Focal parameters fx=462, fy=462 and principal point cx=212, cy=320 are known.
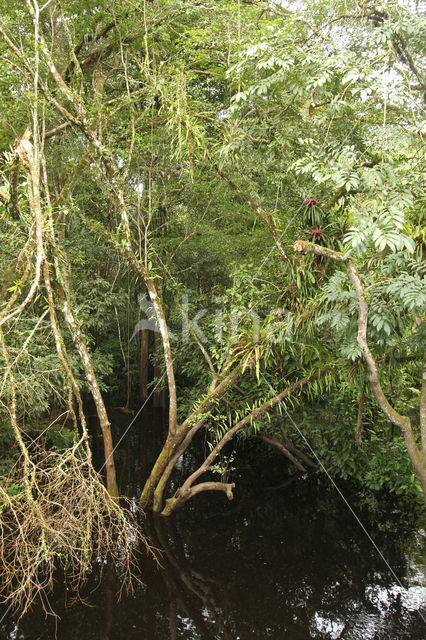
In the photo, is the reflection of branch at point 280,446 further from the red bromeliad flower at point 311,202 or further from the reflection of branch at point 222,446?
the red bromeliad flower at point 311,202

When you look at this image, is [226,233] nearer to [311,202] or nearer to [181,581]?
[311,202]

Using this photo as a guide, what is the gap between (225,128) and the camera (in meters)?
4.12

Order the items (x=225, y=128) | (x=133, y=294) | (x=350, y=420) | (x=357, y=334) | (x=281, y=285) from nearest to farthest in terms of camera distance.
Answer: (x=357, y=334), (x=225, y=128), (x=281, y=285), (x=350, y=420), (x=133, y=294)

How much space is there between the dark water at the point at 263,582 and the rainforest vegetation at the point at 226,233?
335mm

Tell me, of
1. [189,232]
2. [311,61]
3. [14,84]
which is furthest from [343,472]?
[14,84]

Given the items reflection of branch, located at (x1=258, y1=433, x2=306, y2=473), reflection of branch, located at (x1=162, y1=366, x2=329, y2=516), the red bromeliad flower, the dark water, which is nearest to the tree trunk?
reflection of branch, located at (x1=258, y1=433, x2=306, y2=473)

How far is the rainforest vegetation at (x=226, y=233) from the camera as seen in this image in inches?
115

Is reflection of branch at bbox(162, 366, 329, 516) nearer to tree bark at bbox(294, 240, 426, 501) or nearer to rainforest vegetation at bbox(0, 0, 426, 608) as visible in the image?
rainforest vegetation at bbox(0, 0, 426, 608)

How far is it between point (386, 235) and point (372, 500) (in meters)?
4.00

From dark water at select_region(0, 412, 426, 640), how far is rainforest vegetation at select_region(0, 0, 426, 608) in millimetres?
335

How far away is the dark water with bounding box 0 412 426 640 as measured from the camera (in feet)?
10.7

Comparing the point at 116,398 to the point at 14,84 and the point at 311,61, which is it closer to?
the point at 14,84

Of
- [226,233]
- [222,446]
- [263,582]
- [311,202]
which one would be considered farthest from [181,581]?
[226,233]

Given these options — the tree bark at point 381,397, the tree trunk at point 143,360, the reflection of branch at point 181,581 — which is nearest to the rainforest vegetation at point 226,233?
the tree bark at point 381,397
